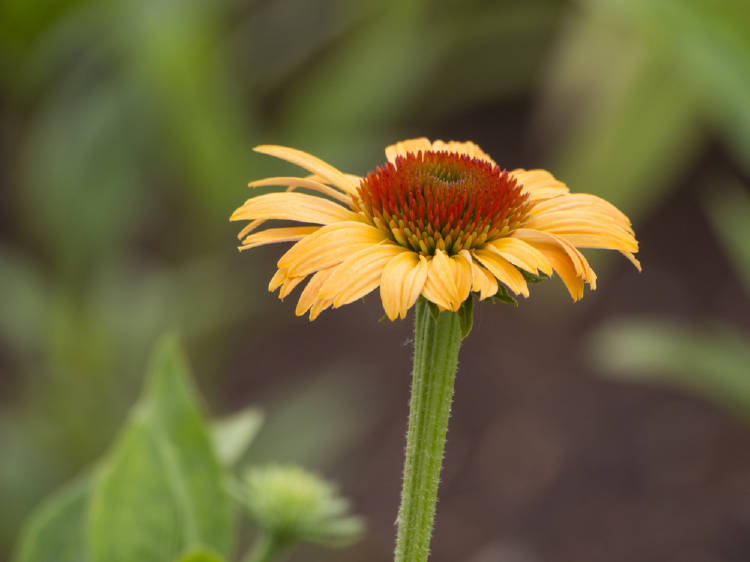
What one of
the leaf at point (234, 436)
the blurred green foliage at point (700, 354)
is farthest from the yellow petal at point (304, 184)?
the blurred green foliage at point (700, 354)

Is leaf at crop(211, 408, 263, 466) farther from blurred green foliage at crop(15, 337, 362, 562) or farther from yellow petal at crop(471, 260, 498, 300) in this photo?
yellow petal at crop(471, 260, 498, 300)

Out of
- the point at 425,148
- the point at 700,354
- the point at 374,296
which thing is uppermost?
the point at 374,296

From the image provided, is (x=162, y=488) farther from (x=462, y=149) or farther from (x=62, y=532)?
(x=462, y=149)

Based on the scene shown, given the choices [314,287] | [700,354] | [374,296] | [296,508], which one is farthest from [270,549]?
[374,296]

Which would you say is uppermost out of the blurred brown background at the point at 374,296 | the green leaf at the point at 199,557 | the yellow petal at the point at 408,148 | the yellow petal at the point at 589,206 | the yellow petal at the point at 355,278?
the blurred brown background at the point at 374,296

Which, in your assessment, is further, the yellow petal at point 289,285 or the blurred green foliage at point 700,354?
the blurred green foliage at point 700,354

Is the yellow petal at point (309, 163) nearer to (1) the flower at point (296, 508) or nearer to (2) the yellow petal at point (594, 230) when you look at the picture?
(2) the yellow petal at point (594, 230)

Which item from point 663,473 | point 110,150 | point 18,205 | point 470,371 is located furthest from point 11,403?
point 663,473
